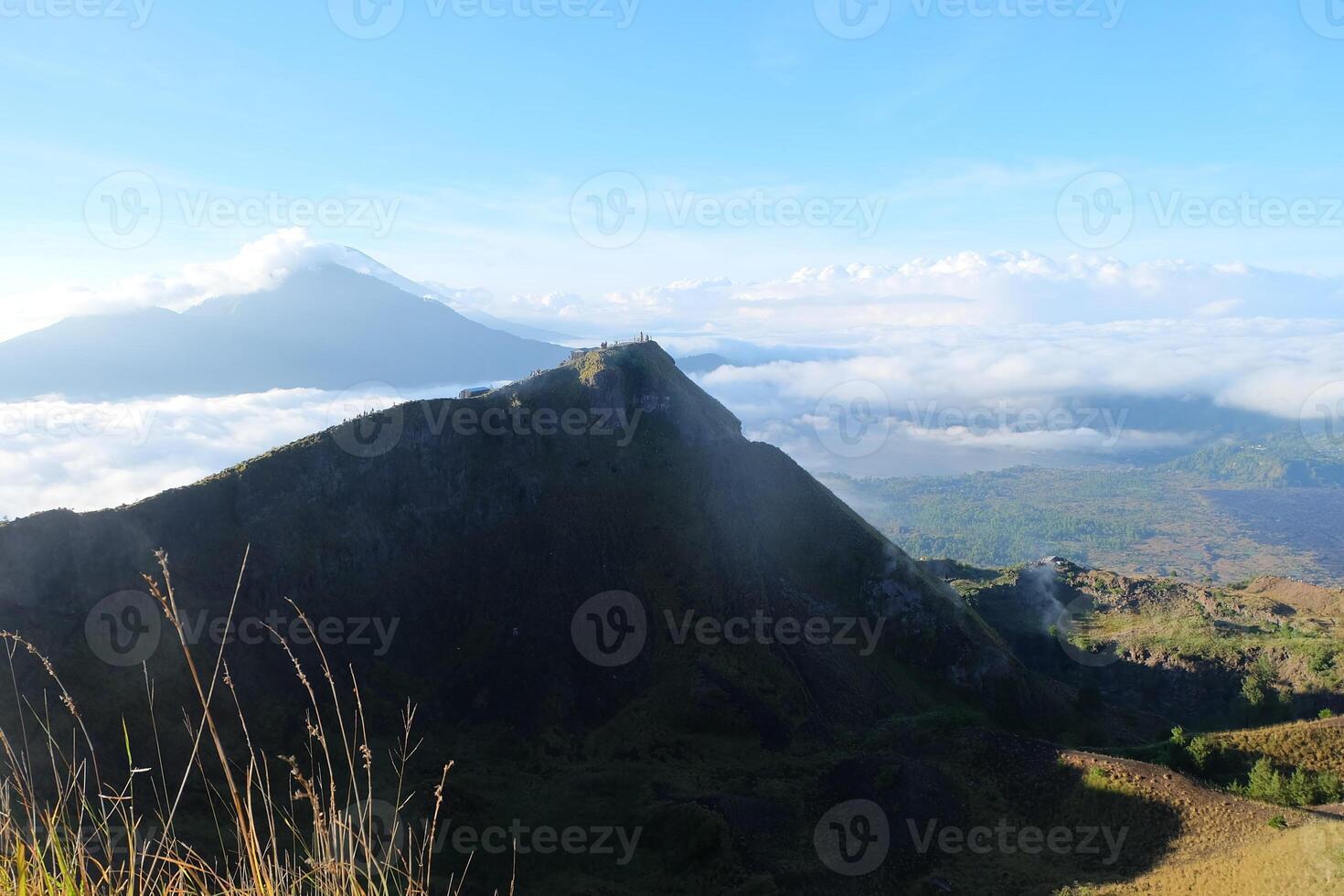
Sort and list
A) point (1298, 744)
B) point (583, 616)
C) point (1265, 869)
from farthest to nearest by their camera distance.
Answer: point (583, 616)
point (1298, 744)
point (1265, 869)

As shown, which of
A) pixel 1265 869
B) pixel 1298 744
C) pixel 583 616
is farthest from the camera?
pixel 583 616

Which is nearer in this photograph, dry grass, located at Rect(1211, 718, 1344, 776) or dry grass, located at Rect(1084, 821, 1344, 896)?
dry grass, located at Rect(1084, 821, 1344, 896)

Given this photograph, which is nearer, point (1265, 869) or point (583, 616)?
point (1265, 869)

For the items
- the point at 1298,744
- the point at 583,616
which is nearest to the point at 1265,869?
the point at 1298,744

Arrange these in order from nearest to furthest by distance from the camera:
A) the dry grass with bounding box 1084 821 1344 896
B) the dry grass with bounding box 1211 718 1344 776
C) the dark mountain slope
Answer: the dry grass with bounding box 1084 821 1344 896
the dry grass with bounding box 1211 718 1344 776
the dark mountain slope

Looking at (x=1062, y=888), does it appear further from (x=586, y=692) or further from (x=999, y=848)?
(x=586, y=692)

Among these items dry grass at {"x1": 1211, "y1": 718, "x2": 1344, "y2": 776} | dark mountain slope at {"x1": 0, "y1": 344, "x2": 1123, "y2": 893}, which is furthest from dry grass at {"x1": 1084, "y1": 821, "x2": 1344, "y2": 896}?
dry grass at {"x1": 1211, "y1": 718, "x2": 1344, "y2": 776}

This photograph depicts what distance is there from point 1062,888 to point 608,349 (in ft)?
193

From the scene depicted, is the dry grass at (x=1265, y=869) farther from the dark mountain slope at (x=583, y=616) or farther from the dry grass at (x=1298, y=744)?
the dry grass at (x=1298, y=744)

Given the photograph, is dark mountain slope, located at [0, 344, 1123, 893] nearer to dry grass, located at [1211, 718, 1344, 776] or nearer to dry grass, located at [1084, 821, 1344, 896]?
dry grass, located at [1084, 821, 1344, 896]

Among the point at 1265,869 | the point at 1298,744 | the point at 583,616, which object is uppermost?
the point at 583,616

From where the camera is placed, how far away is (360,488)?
63312mm

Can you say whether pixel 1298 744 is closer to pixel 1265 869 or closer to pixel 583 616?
pixel 1265 869

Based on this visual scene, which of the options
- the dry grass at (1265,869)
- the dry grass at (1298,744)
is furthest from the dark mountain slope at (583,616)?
the dry grass at (1298,744)
